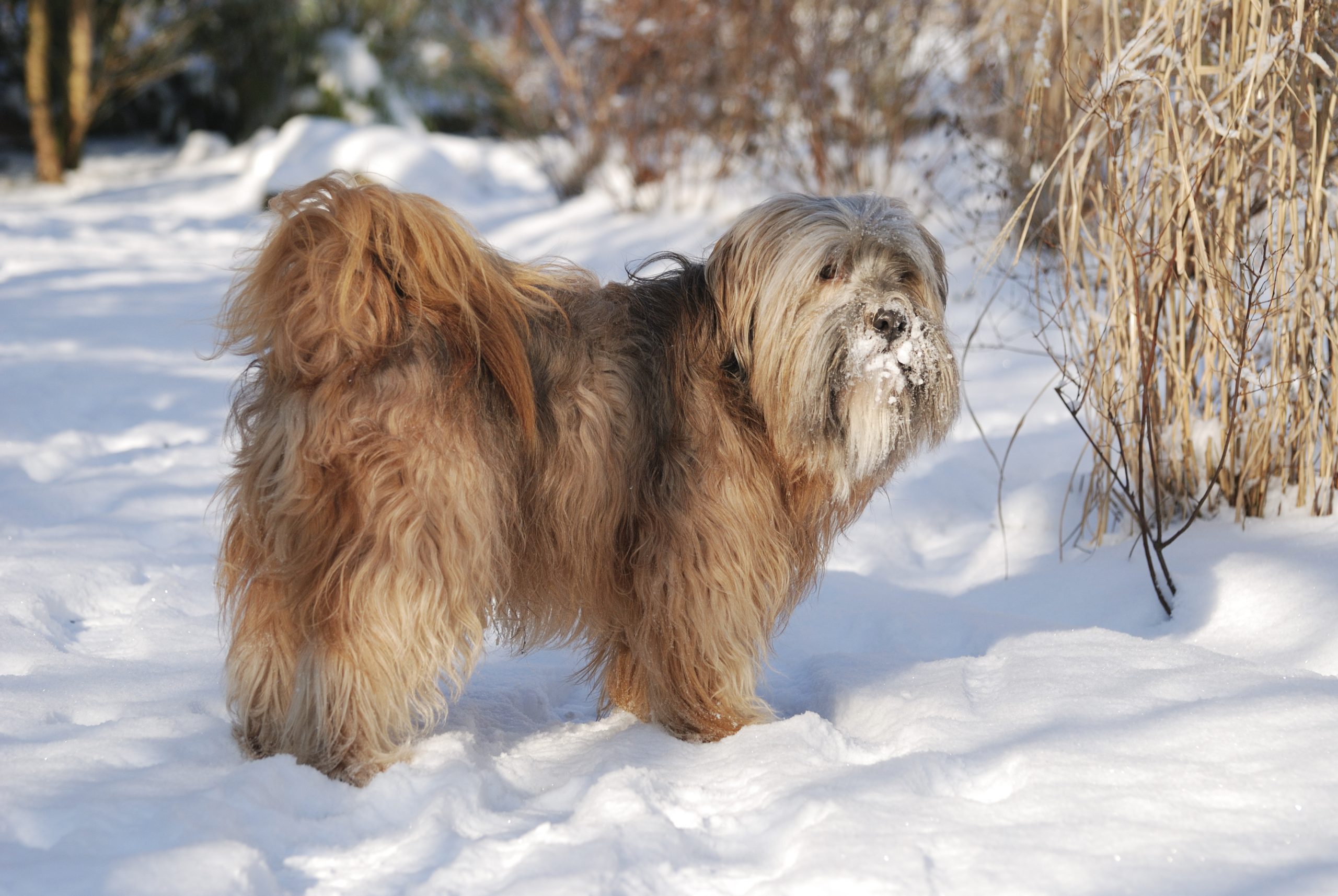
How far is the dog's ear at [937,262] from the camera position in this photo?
2.74 metres

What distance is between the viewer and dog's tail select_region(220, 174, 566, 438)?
7.73 feet

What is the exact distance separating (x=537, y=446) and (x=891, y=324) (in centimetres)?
85

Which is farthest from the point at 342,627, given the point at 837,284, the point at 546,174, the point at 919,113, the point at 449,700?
the point at 546,174

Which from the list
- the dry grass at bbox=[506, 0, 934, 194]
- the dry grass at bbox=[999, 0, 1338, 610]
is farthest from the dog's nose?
the dry grass at bbox=[506, 0, 934, 194]

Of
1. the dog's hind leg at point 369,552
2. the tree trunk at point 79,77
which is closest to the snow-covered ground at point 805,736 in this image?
the dog's hind leg at point 369,552

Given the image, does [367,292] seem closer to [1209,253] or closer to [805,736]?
[805,736]

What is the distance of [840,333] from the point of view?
2.56 m

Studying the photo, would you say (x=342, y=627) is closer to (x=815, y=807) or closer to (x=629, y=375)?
(x=629, y=375)

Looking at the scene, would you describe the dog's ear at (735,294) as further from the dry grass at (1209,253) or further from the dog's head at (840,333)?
the dry grass at (1209,253)

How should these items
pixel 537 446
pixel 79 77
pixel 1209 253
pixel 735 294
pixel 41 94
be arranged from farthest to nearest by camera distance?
pixel 79 77 → pixel 41 94 → pixel 1209 253 → pixel 735 294 → pixel 537 446

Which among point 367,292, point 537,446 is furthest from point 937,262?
point 367,292

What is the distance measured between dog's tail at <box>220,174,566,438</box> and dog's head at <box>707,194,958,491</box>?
0.58 metres

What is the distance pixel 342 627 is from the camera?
2344 mm

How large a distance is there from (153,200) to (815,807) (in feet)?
35.5
